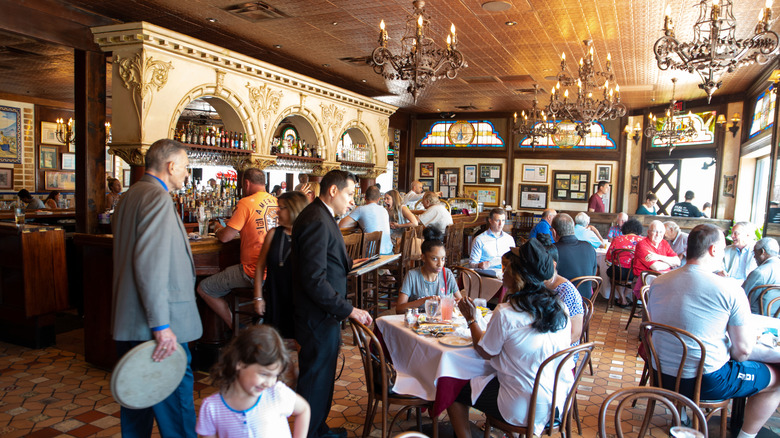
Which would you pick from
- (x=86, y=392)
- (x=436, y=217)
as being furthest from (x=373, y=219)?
(x=86, y=392)

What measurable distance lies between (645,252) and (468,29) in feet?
11.8

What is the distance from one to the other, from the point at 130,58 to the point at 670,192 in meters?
12.4

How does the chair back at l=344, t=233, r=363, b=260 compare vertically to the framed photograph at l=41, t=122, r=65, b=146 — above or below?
below

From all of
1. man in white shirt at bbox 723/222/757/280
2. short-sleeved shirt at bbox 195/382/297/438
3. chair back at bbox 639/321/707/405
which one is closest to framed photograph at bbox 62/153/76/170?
short-sleeved shirt at bbox 195/382/297/438

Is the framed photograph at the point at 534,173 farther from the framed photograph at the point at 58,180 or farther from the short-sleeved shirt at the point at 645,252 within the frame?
the framed photograph at the point at 58,180

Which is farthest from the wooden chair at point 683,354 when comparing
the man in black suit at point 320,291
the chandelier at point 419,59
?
the chandelier at point 419,59

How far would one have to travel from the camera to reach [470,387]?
2816 mm

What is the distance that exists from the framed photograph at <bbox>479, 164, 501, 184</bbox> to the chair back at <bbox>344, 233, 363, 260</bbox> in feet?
32.2

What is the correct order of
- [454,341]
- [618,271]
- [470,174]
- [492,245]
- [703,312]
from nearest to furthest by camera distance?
[454,341]
[703,312]
[492,245]
[618,271]
[470,174]

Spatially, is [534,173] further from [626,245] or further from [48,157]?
[48,157]

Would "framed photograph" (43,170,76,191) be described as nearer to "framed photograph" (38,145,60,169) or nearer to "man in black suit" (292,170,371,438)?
"framed photograph" (38,145,60,169)

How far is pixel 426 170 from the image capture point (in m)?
15.5

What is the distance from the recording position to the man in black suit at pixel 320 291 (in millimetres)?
2750

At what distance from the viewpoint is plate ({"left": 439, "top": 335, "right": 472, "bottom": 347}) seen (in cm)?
280
